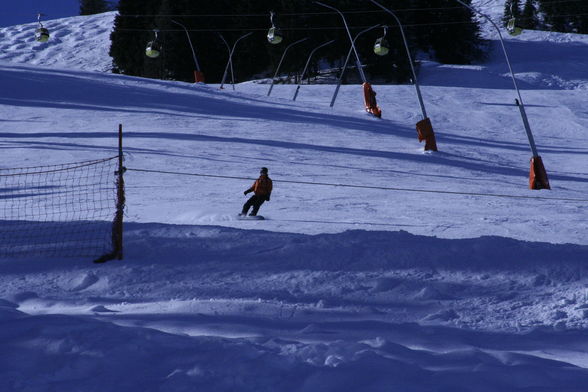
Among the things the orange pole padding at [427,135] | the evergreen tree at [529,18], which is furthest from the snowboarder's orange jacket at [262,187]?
the evergreen tree at [529,18]

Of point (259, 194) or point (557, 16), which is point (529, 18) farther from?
point (259, 194)

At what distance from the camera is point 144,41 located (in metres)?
66.0

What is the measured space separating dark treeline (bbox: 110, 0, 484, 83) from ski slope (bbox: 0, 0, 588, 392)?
35885 millimetres

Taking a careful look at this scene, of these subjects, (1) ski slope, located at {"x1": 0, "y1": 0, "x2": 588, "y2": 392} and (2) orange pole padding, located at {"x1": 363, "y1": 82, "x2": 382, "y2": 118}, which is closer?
(1) ski slope, located at {"x1": 0, "y1": 0, "x2": 588, "y2": 392}

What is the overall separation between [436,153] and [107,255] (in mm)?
15741

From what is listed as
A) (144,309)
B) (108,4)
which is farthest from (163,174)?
(108,4)

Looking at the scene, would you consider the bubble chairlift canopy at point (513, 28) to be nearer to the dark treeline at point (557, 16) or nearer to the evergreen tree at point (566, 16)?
the dark treeline at point (557, 16)

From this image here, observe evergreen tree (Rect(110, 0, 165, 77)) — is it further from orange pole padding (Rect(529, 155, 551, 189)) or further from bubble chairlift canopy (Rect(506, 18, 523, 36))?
orange pole padding (Rect(529, 155, 551, 189))

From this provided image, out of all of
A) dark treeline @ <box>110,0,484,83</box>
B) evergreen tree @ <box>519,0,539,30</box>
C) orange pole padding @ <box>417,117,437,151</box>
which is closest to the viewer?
orange pole padding @ <box>417,117,437,151</box>

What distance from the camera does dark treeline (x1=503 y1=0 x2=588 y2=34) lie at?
250ft

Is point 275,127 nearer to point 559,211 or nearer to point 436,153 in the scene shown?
point 436,153

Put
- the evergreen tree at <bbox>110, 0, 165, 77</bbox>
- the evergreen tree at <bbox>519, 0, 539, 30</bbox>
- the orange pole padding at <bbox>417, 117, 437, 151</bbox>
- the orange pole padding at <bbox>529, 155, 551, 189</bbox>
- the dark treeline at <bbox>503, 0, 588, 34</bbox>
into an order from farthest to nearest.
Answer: the evergreen tree at <bbox>519, 0, 539, 30</bbox>
the dark treeline at <bbox>503, 0, 588, 34</bbox>
the evergreen tree at <bbox>110, 0, 165, 77</bbox>
the orange pole padding at <bbox>417, 117, 437, 151</bbox>
the orange pole padding at <bbox>529, 155, 551, 189</bbox>

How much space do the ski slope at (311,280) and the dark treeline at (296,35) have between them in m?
35.9

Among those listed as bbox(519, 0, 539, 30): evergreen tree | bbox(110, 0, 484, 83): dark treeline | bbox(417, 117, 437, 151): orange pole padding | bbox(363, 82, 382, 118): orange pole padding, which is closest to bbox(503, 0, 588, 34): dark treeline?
bbox(519, 0, 539, 30): evergreen tree
